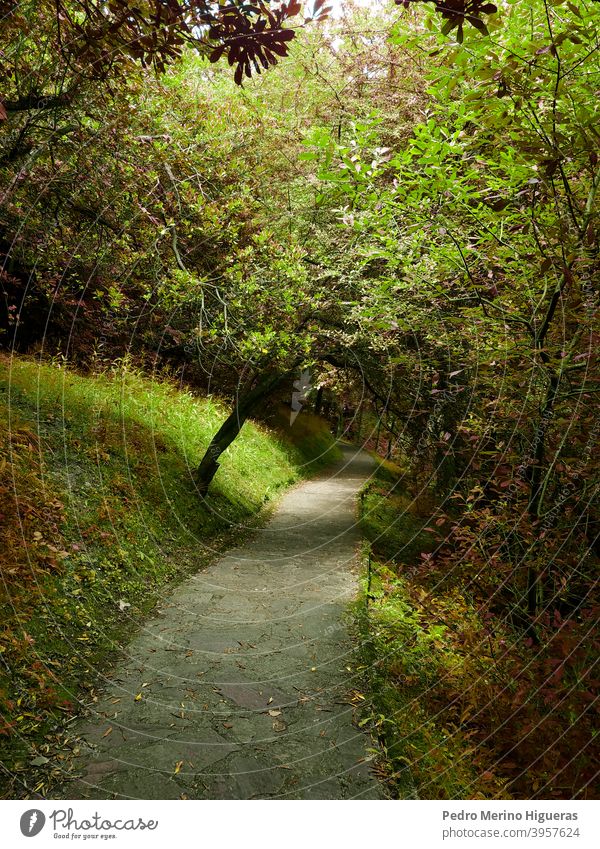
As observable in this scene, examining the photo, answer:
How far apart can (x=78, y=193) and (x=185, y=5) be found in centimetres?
395

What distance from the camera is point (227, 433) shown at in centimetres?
1039

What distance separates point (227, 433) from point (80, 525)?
4781 millimetres

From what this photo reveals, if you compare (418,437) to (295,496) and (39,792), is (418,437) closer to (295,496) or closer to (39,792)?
(295,496)

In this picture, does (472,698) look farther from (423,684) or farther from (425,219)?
(425,219)

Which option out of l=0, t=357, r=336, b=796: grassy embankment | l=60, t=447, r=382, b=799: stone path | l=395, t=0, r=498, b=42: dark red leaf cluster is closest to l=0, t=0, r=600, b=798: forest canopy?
l=395, t=0, r=498, b=42: dark red leaf cluster

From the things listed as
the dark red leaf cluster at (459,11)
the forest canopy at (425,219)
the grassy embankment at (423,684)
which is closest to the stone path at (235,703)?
the grassy embankment at (423,684)

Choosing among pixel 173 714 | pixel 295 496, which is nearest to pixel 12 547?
pixel 173 714

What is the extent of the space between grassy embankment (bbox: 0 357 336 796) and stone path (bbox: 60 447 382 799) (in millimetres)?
362

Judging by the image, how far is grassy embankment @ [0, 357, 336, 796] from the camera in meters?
3.92

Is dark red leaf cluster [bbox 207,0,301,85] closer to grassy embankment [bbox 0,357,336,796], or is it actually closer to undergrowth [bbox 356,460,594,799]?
undergrowth [bbox 356,460,594,799]

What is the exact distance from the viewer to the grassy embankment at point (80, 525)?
12.8 ft

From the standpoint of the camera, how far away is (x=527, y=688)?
4.23 metres

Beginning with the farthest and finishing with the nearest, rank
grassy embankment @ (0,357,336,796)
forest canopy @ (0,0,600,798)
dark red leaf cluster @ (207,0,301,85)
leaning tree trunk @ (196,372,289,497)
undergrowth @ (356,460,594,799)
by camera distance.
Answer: leaning tree trunk @ (196,372,289,497) → grassy embankment @ (0,357,336,796) → undergrowth @ (356,460,594,799) → forest canopy @ (0,0,600,798) → dark red leaf cluster @ (207,0,301,85)

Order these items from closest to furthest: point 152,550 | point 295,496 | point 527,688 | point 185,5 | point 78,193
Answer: point 185,5 → point 527,688 → point 78,193 → point 152,550 → point 295,496
